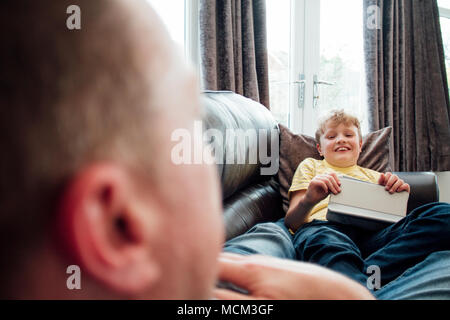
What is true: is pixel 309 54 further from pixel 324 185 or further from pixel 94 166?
pixel 94 166

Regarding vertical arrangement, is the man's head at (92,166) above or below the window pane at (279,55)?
below

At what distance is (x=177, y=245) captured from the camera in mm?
174

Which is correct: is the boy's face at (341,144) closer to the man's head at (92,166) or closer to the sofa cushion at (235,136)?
the sofa cushion at (235,136)

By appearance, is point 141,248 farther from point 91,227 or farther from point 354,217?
point 354,217

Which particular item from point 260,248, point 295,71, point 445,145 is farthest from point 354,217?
point 445,145

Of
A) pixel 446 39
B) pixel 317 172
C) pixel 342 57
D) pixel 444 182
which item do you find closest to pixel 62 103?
pixel 317 172

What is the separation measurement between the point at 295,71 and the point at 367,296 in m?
2.46

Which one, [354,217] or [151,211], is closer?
[151,211]

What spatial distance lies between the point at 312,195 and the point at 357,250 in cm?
22

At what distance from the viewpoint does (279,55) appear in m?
2.56

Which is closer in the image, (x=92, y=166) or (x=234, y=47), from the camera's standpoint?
(x=92, y=166)

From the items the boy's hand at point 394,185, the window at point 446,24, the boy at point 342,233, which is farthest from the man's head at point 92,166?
the window at point 446,24

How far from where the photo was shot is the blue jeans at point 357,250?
72cm

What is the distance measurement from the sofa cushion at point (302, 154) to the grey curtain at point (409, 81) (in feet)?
3.01
